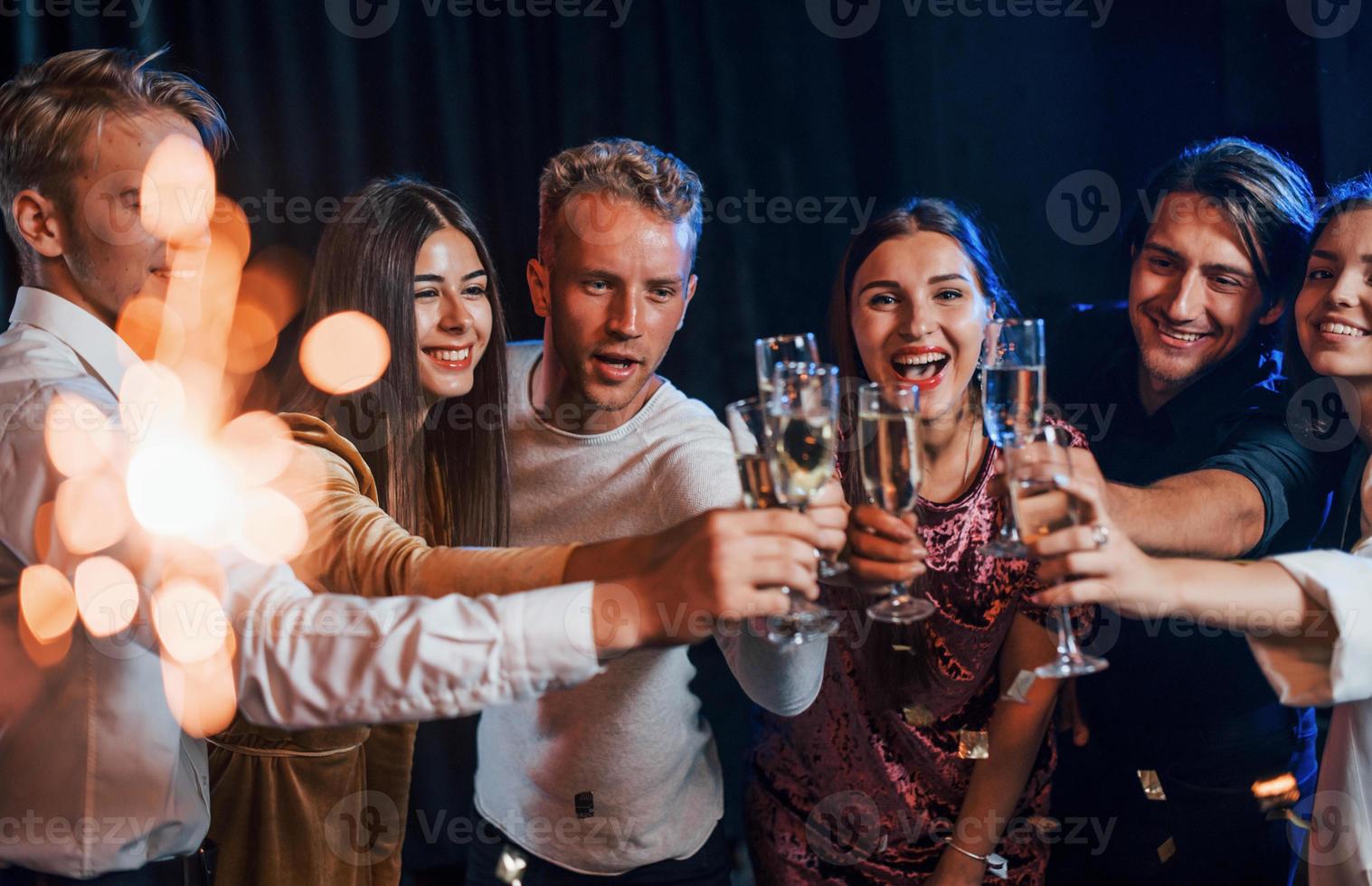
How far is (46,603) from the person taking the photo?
1460 mm

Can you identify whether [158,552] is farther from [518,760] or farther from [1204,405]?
[1204,405]

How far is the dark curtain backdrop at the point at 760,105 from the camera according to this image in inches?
97.5

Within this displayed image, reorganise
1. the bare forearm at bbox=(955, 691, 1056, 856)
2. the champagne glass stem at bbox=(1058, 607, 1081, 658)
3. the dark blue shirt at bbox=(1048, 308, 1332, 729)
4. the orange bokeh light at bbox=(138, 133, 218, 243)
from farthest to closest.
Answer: the dark blue shirt at bbox=(1048, 308, 1332, 729) < the bare forearm at bbox=(955, 691, 1056, 856) < the orange bokeh light at bbox=(138, 133, 218, 243) < the champagne glass stem at bbox=(1058, 607, 1081, 658)

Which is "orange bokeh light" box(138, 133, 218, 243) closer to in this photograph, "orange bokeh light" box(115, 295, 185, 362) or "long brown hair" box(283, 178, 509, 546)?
"orange bokeh light" box(115, 295, 185, 362)

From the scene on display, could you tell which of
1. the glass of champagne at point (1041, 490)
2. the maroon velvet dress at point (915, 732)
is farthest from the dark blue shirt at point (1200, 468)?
the glass of champagne at point (1041, 490)

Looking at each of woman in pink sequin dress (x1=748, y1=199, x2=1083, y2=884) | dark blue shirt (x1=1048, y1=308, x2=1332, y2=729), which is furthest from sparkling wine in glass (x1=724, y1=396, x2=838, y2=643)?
dark blue shirt (x1=1048, y1=308, x2=1332, y2=729)

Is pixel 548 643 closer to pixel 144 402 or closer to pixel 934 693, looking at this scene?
pixel 144 402

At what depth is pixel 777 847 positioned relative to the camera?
2.08 m

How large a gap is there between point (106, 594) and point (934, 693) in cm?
143

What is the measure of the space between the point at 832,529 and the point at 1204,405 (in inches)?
45.4

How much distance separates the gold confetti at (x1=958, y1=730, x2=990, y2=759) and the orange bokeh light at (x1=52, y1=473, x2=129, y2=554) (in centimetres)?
150

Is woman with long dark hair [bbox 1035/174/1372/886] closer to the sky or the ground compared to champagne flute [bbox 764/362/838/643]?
closer to the ground

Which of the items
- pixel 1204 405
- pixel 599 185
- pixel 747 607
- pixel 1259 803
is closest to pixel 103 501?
pixel 747 607

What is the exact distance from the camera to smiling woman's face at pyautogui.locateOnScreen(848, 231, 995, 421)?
81.1 inches
